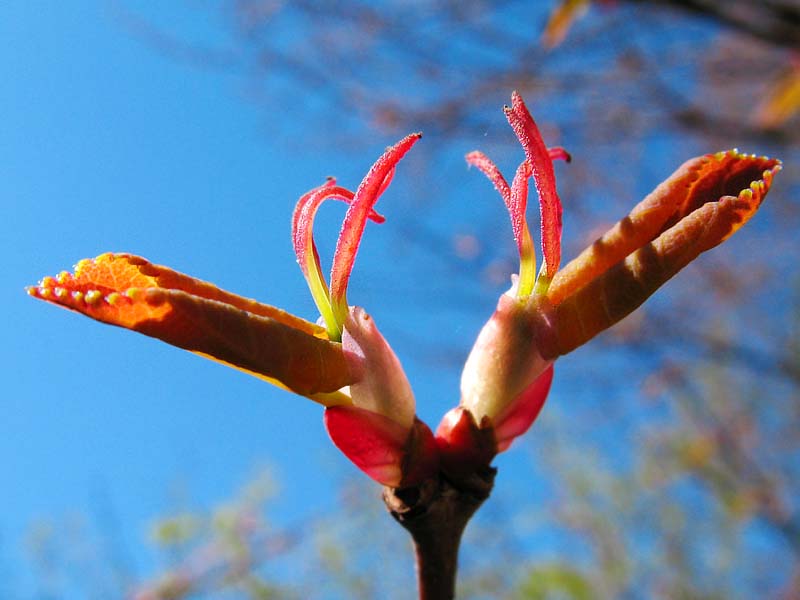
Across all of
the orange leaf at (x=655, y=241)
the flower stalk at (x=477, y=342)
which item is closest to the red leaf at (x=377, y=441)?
the flower stalk at (x=477, y=342)

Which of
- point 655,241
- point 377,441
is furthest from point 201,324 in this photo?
point 655,241

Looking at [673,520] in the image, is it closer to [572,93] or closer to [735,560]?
[735,560]

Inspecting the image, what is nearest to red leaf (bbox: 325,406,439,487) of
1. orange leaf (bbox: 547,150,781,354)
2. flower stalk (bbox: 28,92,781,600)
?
flower stalk (bbox: 28,92,781,600)

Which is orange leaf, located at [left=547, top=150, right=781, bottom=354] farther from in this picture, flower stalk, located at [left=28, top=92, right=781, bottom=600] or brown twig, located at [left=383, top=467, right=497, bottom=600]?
brown twig, located at [left=383, top=467, right=497, bottom=600]

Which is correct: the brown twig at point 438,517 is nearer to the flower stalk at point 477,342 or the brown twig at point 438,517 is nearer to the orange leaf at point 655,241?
the flower stalk at point 477,342

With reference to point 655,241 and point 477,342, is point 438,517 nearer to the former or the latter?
point 477,342
